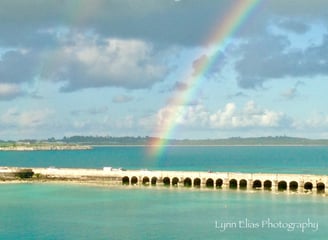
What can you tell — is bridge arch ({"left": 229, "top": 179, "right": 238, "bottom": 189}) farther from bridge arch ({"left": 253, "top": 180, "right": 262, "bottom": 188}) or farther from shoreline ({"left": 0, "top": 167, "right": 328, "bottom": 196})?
bridge arch ({"left": 253, "top": 180, "right": 262, "bottom": 188})

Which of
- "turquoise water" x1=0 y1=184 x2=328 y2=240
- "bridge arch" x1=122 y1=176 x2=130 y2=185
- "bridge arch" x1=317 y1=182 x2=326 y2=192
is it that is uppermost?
"bridge arch" x1=122 y1=176 x2=130 y2=185

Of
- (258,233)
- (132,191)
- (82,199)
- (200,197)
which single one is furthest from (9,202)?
(258,233)

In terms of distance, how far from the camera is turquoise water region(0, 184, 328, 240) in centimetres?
5594

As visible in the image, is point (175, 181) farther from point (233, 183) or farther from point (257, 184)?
point (257, 184)

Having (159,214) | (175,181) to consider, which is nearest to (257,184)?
(175,181)

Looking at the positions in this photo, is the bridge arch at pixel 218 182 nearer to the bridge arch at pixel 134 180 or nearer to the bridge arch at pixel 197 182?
the bridge arch at pixel 197 182

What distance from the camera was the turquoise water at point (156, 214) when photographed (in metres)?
55.9

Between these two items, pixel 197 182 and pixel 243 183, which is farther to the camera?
pixel 197 182

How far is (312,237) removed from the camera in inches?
2109

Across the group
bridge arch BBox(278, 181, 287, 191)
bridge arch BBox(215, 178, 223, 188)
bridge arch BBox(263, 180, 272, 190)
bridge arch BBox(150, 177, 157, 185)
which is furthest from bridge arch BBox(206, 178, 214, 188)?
bridge arch BBox(278, 181, 287, 191)

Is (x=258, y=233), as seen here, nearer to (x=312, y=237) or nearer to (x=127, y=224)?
(x=312, y=237)

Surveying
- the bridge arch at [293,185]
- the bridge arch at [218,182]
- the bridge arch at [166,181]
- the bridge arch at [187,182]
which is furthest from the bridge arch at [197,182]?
the bridge arch at [293,185]

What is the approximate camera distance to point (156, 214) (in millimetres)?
66250

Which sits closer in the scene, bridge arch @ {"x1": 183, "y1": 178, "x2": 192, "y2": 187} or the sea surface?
the sea surface
